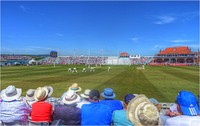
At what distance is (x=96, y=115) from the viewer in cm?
556

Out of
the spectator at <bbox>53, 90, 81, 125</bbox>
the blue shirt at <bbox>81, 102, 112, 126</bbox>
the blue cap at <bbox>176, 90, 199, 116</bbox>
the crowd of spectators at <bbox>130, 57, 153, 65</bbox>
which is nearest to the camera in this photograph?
the blue cap at <bbox>176, 90, 199, 116</bbox>

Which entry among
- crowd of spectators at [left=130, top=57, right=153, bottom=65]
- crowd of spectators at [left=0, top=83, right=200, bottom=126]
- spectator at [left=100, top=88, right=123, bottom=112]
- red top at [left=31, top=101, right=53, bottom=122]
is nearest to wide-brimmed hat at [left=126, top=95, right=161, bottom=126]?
crowd of spectators at [left=0, top=83, right=200, bottom=126]

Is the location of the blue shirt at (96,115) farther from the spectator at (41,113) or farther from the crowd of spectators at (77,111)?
the spectator at (41,113)

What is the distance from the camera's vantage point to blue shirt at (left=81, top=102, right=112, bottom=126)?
18.2ft

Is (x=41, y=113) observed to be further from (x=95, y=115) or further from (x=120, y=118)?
(x=120, y=118)

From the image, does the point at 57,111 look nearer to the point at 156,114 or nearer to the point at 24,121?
the point at 24,121

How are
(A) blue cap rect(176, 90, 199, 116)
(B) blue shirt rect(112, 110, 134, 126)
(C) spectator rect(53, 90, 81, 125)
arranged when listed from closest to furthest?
(A) blue cap rect(176, 90, 199, 116)
(B) blue shirt rect(112, 110, 134, 126)
(C) spectator rect(53, 90, 81, 125)

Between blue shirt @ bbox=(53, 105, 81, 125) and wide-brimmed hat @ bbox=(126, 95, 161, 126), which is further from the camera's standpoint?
blue shirt @ bbox=(53, 105, 81, 125)

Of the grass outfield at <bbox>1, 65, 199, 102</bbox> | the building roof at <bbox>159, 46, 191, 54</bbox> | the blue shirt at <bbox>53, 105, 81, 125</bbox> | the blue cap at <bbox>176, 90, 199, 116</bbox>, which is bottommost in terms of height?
the grass outfield at <bbox>1, 65, 199, 102</bbox>

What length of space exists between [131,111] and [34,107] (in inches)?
126

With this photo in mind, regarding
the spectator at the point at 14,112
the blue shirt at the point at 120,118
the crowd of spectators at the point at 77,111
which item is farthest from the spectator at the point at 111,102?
the spectator at the point at 14,112

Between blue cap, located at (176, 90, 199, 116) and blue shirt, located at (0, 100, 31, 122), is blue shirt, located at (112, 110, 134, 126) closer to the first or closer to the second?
blue cap, located at (176, 90, 199, 116)

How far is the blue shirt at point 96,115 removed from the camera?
5.56m

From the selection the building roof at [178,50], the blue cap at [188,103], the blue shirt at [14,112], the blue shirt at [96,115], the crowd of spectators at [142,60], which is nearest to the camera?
the blue cap at [188,103]
